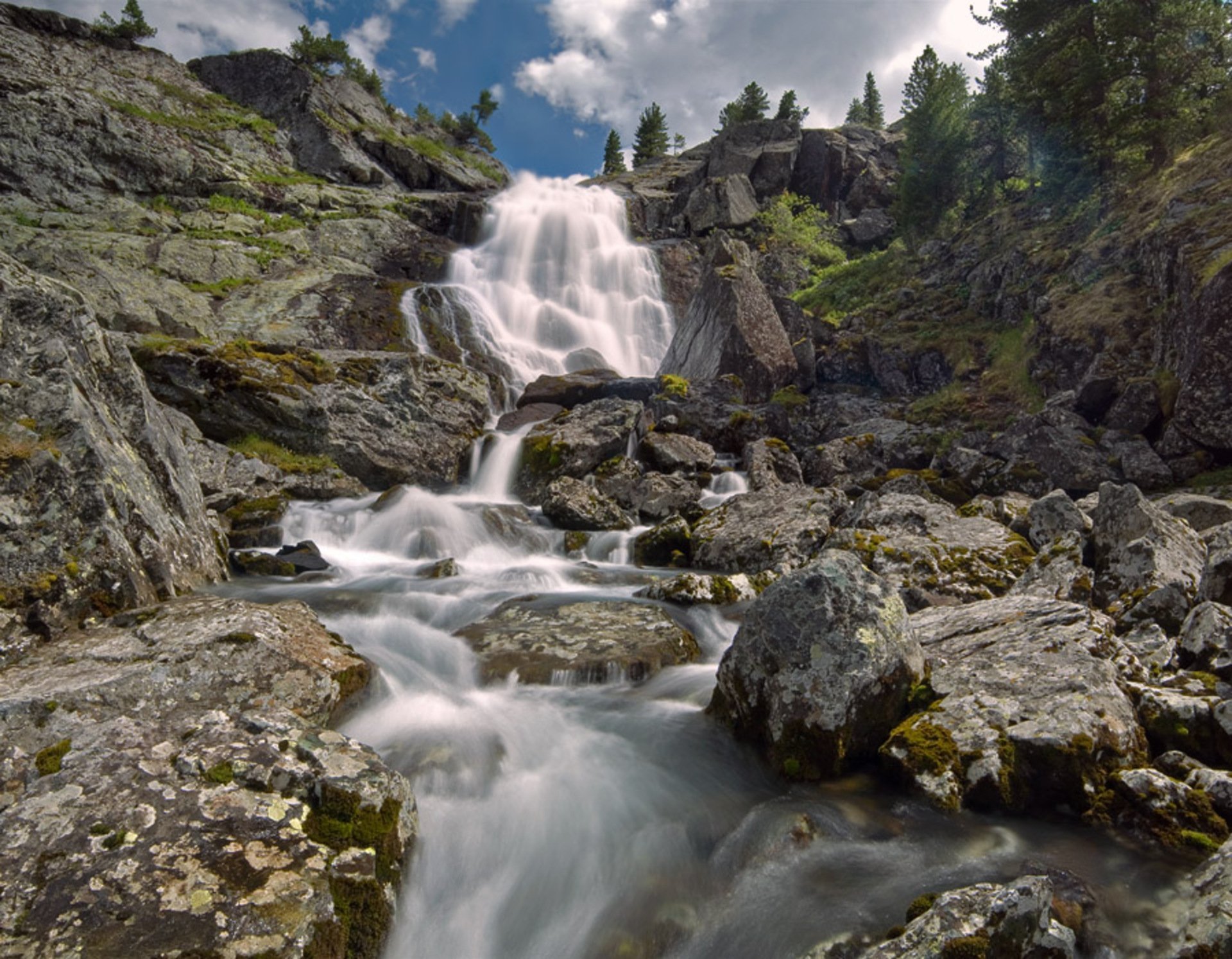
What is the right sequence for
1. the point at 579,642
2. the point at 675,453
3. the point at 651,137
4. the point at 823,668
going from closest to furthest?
the point at 823,668, the point at 579,642, the point at 675,453, the point at 651,137

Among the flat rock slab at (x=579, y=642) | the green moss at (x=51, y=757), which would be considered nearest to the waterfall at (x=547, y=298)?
the flat rock slab at (x=579, y=642)

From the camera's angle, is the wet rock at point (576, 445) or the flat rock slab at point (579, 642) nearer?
the flat rock slab at point (579, 642)

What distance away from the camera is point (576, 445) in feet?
61.6

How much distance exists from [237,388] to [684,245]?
3571 centimetres

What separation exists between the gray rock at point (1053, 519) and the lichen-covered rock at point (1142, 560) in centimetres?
113

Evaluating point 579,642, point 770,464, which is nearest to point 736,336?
point 770,464

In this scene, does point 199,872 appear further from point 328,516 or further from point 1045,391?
point 1045,391

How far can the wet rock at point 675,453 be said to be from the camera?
19266 mm

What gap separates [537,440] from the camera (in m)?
19.3

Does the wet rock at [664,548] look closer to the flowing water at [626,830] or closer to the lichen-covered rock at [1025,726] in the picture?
the flowing water at [626,830]

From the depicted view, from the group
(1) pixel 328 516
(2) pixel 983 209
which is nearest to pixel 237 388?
(1) pixel 328 516

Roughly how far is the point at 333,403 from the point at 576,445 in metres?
7.02

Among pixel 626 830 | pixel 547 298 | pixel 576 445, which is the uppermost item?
pixel 547 298

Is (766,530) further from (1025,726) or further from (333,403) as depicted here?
(333,403)
